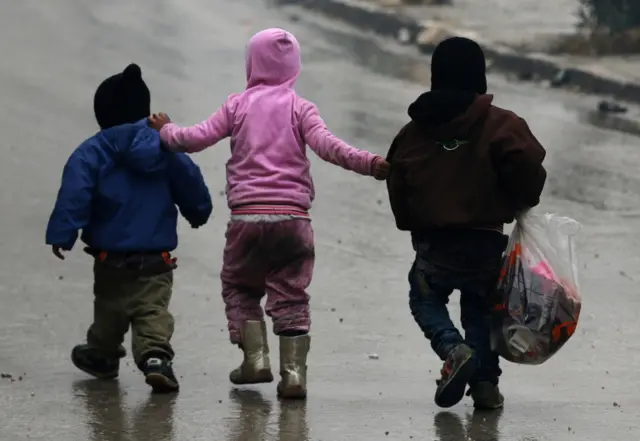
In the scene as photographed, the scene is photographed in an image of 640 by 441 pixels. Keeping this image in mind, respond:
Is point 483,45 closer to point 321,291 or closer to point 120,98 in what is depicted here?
point 321,291

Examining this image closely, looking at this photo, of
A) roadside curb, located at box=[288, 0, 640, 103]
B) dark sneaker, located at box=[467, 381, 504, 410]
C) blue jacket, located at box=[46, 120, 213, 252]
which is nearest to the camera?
dark sneaker, located at box=[467, 381, 504, 410]

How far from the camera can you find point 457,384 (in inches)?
227

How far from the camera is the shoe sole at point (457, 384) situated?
18.9ft

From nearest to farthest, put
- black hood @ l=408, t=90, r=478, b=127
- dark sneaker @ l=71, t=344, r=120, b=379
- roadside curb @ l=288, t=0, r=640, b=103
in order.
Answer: black hood @ l=408, t=90, r=478, b=127
dark sneaker @ l=71, t=344, r=120, b=379
roadside curb @ l=288, t=0, r=640, b=103

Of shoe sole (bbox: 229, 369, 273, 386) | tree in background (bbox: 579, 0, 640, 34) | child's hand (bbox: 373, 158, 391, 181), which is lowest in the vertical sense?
shoe sole (bbox: 229, 369, 273, 386)

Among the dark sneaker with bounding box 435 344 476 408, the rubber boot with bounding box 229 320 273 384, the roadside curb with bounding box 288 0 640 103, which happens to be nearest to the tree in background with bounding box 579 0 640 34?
the roadside curb with bounding box 288 0 640 103

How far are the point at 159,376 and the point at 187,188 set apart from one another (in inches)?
30.2

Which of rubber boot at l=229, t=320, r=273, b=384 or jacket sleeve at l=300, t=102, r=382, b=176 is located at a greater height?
jacket sleeve at l=300, t=102, r=382, b=176

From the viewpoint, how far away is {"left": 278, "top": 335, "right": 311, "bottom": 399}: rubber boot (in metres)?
6.13

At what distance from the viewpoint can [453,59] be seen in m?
5.98

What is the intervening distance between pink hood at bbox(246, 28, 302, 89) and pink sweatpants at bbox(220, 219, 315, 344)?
56 centimetres

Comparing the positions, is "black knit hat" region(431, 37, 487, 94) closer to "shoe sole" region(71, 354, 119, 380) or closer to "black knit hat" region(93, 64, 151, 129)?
"black knit hat" region(93, 64, 151, 129)

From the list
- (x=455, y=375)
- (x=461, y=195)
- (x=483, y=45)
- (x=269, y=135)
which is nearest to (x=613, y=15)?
(x=483, y=45)

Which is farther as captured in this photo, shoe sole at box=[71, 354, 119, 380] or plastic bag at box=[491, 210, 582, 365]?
shoe sole at box=[71, 354, 119, 380]
